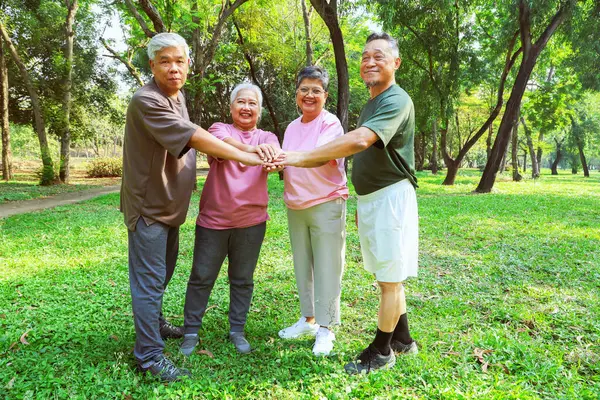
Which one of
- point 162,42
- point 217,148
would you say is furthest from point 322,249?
point 162,42

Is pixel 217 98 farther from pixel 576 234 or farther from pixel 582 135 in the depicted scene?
pixel 582 135

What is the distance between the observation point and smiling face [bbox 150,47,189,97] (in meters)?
2.42

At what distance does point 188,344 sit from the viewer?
2.83 metres

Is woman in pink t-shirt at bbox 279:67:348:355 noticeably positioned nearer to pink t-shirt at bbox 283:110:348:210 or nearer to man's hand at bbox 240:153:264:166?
pink t-shirt at bbox 283:110:348:210

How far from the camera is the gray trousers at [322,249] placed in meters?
2.87

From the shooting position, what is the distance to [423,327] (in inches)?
129

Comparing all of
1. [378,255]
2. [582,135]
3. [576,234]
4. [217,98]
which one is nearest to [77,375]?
[378,255]

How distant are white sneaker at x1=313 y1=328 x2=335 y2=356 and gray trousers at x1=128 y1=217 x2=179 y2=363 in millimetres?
1076

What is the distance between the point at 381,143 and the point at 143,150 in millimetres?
1458

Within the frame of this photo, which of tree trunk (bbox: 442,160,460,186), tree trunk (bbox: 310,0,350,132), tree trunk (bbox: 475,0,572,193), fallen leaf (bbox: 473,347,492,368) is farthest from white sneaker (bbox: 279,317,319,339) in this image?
tree trunk (bbox: 442,160,460,186)

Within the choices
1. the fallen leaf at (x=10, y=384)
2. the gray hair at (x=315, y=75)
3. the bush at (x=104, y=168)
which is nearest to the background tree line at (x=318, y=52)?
the bush at (x=104, y=168)

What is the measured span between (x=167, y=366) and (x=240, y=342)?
58cm

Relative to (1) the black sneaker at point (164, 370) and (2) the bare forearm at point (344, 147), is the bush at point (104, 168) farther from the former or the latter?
(2) the bare forearm at point (344, 147)

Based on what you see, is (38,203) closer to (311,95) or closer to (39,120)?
(39,120)
